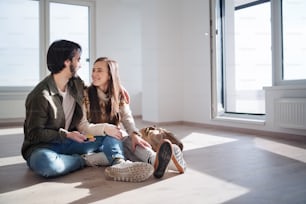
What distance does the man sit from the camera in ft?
5.47

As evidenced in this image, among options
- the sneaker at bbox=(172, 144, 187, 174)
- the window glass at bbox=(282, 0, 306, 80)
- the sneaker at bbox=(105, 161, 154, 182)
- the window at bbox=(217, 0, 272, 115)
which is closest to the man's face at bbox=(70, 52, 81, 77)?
the sneaker at bbox=(105, 161, 154, 182)

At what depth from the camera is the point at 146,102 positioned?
4844 mm

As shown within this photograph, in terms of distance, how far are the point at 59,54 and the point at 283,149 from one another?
Answer: 79.3 inches

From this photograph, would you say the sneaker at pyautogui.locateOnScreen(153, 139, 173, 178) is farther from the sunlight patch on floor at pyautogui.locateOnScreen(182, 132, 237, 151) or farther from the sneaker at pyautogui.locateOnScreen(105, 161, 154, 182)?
the sunlight patch on floor at pyautogui.locateOnScreen(182, 132, 237, 151)

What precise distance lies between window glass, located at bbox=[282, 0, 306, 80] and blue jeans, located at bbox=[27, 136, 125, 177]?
2.35 meters

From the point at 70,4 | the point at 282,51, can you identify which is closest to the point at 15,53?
the point at 70,4

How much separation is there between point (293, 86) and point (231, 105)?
4.61 ft

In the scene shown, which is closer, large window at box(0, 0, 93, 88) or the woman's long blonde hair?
the woman's long blonde hair

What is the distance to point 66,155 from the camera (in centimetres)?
186

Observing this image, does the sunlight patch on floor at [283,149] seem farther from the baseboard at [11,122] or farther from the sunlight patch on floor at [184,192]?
the baseboard at [11,122]

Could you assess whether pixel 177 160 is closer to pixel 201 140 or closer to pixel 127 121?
pixel 127 121

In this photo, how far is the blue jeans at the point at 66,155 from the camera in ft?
5.46

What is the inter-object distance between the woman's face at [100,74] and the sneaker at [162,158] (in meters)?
0.59

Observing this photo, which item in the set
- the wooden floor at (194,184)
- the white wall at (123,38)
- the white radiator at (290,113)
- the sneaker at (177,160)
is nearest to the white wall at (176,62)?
the white radiator at (290,113)
